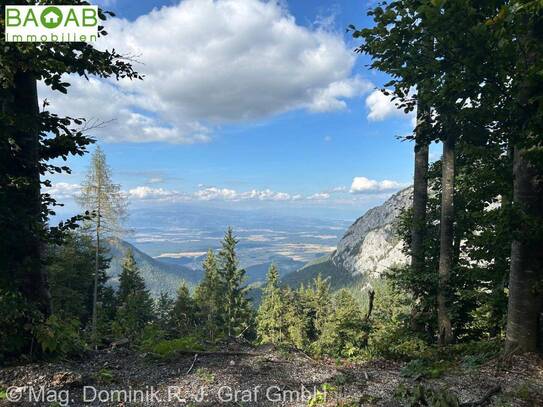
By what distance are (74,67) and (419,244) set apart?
461 inches

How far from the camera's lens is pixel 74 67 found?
6727mm

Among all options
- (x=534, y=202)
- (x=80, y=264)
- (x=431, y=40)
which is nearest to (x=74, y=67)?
(x=431, y=40)

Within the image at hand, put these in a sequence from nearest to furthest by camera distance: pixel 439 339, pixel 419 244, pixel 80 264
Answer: pixel 439 339 < pixel 419 244 < pixel 80 264

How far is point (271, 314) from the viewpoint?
4825 centimetres

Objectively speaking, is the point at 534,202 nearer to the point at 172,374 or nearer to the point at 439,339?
the point at 439,339

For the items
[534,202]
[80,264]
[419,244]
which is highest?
[534,202]

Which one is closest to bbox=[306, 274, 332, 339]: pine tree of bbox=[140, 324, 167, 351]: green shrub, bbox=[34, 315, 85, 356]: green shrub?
bbox=[140, 324, 167, 351]: green shrub

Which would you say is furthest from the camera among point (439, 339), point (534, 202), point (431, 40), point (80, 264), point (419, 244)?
point (80, 264)

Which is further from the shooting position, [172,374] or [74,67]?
[74,67]

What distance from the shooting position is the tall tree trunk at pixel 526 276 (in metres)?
6.07

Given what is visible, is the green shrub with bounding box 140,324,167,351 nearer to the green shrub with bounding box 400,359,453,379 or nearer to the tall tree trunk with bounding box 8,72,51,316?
the tall tree trunk with bounding box 8,72,51,316

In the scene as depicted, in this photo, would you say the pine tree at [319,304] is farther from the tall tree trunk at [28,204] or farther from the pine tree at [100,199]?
the tall tree trunk at [28,204]

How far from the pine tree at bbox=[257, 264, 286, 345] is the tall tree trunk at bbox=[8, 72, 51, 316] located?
41.8 m

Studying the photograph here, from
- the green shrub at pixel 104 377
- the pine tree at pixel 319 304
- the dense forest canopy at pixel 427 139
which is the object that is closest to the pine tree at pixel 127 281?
the pine tree at pixel 319 304
